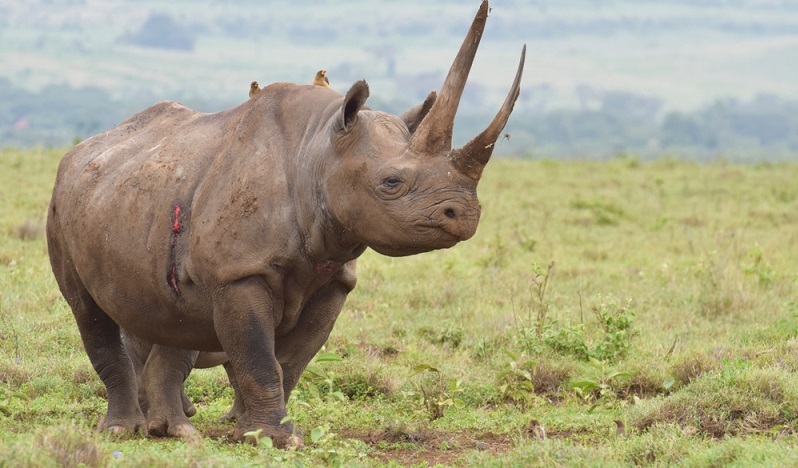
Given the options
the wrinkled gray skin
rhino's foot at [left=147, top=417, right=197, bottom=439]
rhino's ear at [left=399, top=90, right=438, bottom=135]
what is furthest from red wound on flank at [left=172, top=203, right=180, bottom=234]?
rhino's ear at [left=399, top=90, right=438, bottom=135]

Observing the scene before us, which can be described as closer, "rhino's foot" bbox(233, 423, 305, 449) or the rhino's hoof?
"rhino's foot" bbox(233, 423, 305, 449)

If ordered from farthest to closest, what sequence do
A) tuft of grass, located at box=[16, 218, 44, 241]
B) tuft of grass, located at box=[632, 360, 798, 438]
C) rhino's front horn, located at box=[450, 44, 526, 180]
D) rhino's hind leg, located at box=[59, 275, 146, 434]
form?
tuft of grass, located at box=[16, 218, 44, 241] < rhino's hind leg, located at box=[59, 275, 146, 434] < tuft of grass, located at box=[632, 360, 798, 438] < rhino's front horn, located at box=[450, 44, 526, 180]

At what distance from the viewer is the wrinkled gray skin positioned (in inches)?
251

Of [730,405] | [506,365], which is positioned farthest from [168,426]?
[730,405]

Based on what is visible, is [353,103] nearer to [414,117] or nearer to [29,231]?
[414,117]

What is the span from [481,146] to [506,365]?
3.15 meters

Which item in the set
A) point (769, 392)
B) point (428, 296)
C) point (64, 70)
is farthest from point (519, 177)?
point (64, 70)

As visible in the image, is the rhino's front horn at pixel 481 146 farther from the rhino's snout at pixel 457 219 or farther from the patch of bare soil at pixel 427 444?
the patch of bare soil at pixel 427 444

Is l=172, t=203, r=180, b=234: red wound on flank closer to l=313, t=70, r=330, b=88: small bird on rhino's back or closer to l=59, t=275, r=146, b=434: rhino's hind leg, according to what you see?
l=59, t=275, r=146, b=434: rhino's hind leg

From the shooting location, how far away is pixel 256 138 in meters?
7.07

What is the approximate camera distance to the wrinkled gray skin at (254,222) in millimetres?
6363

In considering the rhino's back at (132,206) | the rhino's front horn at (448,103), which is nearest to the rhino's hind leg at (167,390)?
the rhino's back at (132,206)

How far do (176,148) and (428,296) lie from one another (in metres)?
4.55

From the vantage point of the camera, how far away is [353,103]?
6.63 m
